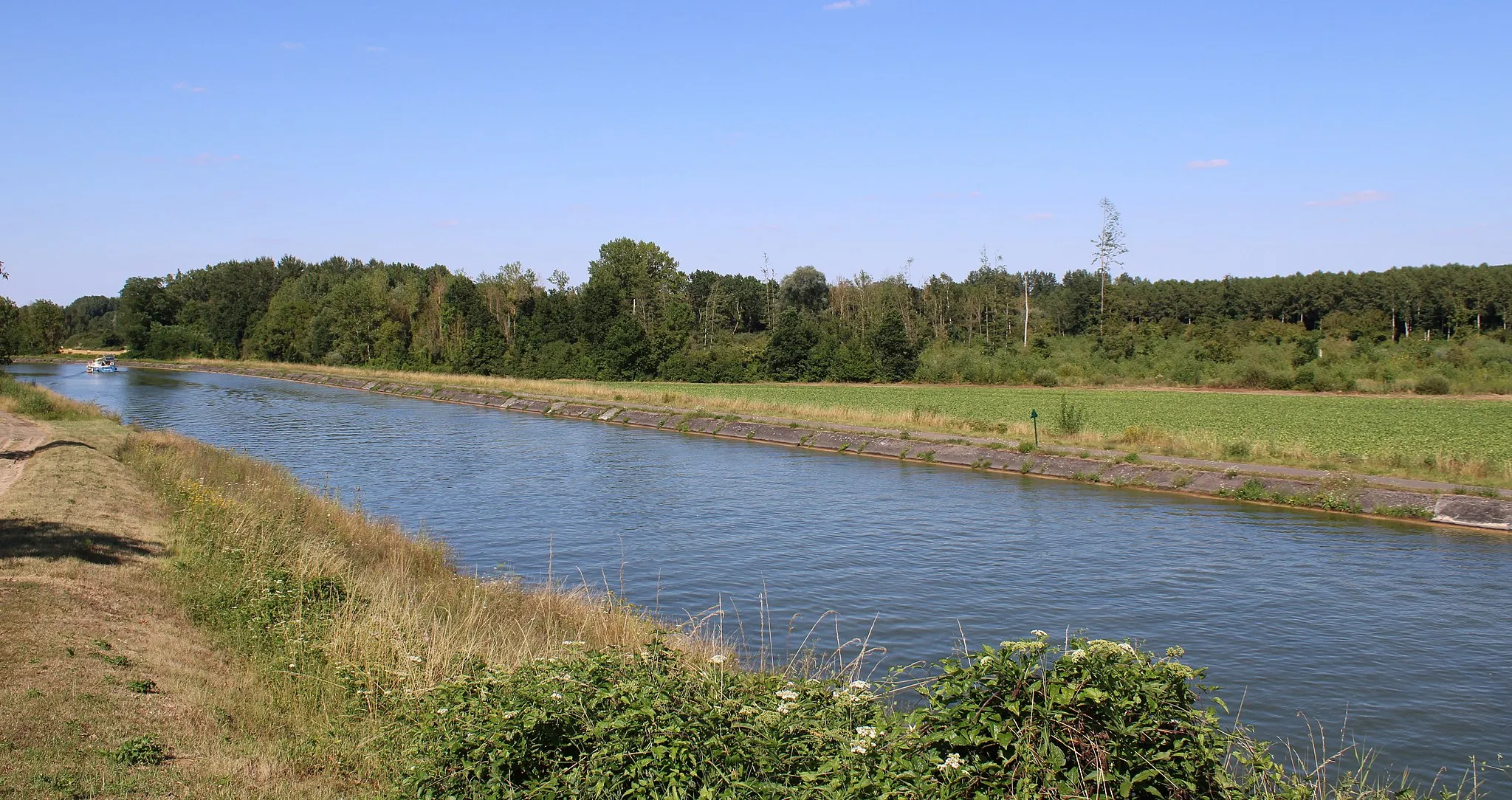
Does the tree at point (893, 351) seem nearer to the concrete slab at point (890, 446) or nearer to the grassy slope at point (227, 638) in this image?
the concrete slab at point (890, 446)

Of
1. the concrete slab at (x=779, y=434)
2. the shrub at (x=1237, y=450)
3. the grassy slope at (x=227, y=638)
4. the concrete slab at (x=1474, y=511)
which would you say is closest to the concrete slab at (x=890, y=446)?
the concrete slab at (x=779, y=434)

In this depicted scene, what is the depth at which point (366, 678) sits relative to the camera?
743 centimetres

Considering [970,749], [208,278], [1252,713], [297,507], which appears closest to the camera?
[970,749]

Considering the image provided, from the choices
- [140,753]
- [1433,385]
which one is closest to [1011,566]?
[140,753]

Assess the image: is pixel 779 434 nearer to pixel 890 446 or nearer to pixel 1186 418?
pixel 890 446

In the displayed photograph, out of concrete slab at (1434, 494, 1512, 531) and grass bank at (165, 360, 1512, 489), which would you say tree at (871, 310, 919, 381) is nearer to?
grass bank at (165, 360, 1512, 489)

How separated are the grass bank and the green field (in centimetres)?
8

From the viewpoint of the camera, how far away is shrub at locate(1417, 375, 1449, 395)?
50531 mm

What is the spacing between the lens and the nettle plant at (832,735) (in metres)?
4.48

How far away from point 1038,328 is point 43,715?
79205 millimetres

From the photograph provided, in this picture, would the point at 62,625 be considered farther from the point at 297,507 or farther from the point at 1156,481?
the point at 1156,481

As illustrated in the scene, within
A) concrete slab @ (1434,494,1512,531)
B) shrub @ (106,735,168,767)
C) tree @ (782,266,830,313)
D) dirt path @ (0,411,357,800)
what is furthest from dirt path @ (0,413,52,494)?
tree @ (782,266,830,313)

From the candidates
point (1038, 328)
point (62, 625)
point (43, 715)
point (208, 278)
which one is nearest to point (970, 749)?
point (43, 715)

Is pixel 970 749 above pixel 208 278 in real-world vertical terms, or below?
below
